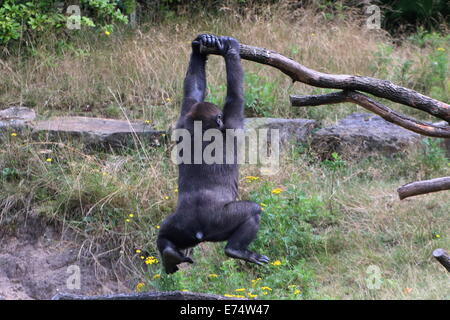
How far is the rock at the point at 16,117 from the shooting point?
328 inches

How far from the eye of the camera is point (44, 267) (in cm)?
728

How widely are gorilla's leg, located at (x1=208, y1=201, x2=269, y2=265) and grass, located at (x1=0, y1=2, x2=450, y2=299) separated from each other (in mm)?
1036

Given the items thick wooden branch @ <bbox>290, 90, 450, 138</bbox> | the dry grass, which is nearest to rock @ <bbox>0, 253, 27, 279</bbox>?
the dry grass

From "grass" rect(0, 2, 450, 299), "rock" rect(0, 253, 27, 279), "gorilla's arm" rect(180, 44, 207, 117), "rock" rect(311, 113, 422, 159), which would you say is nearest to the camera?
"gorilla's arm" rect(180, 44, 207, 117)

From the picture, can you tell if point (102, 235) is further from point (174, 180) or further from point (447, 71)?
point (447, 71)

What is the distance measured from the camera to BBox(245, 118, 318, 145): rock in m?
8.66

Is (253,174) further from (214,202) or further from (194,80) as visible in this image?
(214,202)

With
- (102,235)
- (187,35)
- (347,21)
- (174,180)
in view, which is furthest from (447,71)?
(102,235)

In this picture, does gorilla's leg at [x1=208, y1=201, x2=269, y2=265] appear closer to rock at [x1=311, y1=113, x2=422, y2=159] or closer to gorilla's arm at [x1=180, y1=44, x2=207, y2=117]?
gorilla's arm at [x1=180, y1=44, x2=207, y2=117]

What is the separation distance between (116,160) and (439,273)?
12.7 feet

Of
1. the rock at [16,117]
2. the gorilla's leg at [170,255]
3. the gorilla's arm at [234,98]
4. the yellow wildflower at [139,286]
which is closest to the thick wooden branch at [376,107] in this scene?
the gorilla's arm at [234,98]

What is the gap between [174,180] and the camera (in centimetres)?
772

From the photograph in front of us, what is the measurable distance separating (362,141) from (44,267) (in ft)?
13.8

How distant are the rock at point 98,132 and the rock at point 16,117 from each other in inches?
6.6
